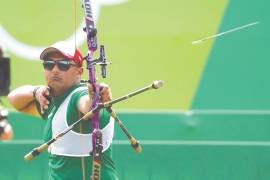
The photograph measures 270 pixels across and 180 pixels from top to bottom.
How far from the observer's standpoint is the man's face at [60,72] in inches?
205

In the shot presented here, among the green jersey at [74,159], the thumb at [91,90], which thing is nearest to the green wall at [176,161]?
the green jersey at [74,159]

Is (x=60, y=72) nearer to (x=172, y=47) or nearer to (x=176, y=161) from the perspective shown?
(x=176, y=161)

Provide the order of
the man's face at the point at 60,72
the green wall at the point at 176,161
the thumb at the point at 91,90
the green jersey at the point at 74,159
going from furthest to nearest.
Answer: the green wall at the point at 176,161
the man's face at the point at 60,72
the green jersey at the point at 74,159
the thumb at the point at 91,90

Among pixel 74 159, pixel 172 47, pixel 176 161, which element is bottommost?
pixel 176 161

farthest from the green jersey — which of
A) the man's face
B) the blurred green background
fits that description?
the blurred green background

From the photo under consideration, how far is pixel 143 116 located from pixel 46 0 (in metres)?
1.45

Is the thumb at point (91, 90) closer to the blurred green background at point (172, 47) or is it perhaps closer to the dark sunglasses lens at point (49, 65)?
the dark sunglasses lens at point (49, 65)

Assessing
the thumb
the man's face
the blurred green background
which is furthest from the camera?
the blurred green background

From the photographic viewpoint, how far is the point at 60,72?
17.1 ft

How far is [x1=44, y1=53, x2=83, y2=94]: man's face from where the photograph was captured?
5.21 metres

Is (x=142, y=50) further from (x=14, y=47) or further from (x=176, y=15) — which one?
(x=14, y=47)

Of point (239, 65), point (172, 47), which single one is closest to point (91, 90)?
point (172, 47)

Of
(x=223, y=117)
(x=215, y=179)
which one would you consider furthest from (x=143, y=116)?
(x=215, y=179)

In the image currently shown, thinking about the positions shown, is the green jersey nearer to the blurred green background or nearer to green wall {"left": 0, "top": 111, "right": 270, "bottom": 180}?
green wall {"left": 0, "top": 111, "right": 270, "bottom": 180}
